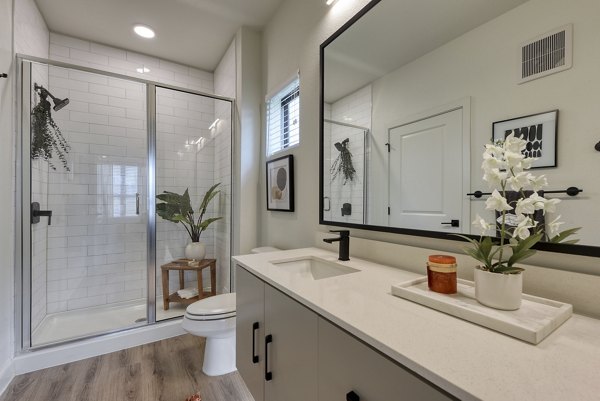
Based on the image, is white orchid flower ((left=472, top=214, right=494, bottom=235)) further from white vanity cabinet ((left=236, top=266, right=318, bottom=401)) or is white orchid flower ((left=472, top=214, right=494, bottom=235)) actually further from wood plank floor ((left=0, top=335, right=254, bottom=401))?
wood plank floor ((left=0, top=335, right=254, bottom=401))

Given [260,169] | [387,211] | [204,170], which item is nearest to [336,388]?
[387,211]

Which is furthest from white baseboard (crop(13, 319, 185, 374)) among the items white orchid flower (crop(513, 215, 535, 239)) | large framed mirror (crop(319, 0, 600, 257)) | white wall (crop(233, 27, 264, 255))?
white orchid flower (crop(513, 215, 535, 239))

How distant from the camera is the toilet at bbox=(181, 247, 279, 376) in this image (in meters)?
1.64

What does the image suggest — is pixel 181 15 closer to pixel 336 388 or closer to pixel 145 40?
pixel 145 40

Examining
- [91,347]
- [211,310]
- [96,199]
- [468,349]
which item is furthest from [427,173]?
[96,199]

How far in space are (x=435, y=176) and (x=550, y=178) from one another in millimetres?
360

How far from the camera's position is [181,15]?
2.28 meters

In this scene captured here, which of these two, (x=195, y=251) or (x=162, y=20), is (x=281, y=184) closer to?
(x=195, y=251)

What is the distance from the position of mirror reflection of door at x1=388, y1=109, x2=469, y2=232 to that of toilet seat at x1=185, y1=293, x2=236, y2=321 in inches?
46.4

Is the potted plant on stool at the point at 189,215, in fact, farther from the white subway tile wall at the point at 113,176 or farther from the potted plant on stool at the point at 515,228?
the potted plant on stool at the point at 515,228

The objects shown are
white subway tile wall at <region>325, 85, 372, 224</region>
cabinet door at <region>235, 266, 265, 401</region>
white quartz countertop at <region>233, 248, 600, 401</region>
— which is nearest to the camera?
white quartz countertop at <region>233, 248, 600, 401</region>

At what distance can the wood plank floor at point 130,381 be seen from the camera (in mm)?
1549

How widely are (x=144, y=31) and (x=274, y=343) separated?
2965 millimetres

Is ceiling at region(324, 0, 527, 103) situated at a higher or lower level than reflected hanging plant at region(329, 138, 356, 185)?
higher
